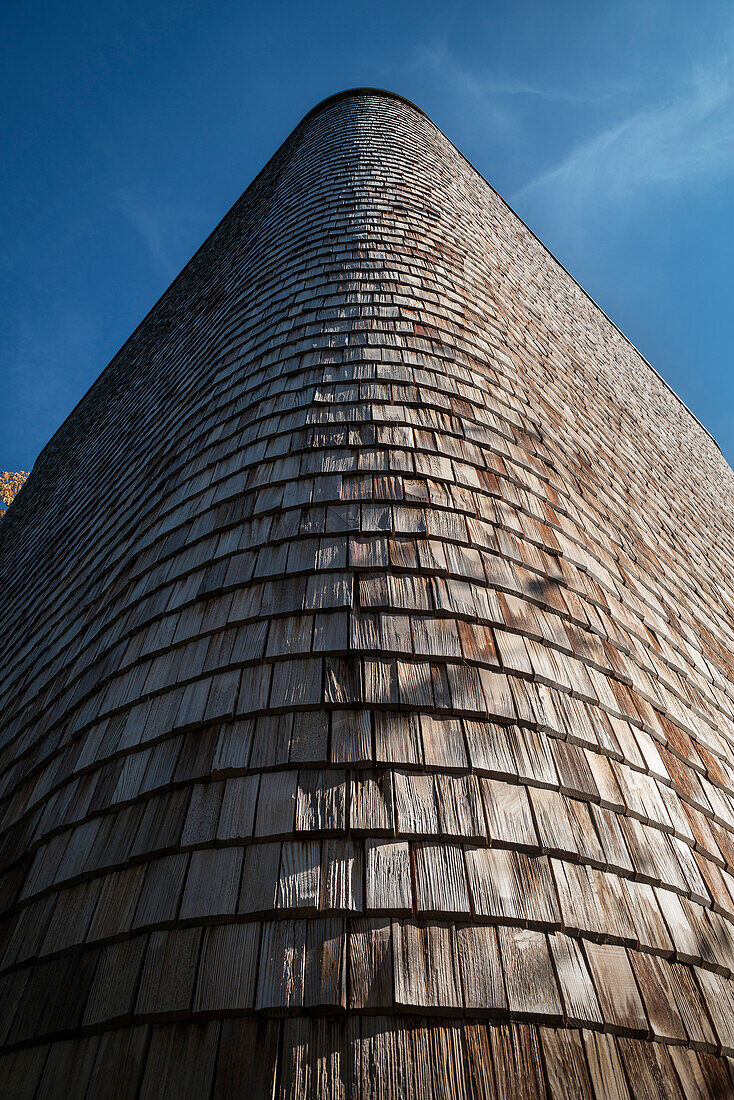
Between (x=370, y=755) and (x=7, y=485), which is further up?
(x=7, y=485)

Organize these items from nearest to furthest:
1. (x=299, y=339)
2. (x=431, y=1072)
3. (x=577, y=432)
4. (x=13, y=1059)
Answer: (x=431, y=1072) < (x=13, y=1059) < (x=299, y=339) < (x=577, y=432)

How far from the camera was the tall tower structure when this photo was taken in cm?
131

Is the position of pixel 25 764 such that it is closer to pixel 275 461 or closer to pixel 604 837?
pixel 275 461

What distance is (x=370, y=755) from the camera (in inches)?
66.8

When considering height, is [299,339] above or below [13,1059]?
above

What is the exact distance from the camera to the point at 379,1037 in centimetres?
125

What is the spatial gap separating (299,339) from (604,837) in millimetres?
2996

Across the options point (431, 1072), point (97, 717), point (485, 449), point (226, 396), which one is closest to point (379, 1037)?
point (431, 1072)

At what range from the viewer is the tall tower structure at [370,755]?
1.31 metres

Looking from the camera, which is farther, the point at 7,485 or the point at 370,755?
the point at 7,485

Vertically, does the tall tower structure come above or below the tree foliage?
below

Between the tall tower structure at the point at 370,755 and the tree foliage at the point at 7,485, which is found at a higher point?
the tree foliage at the point at 7,485

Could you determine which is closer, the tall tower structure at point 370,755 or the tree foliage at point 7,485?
the tall tower structure at point 370,755

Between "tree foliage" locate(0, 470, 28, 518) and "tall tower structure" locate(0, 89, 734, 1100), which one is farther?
"tree foliage" locate(0, 470, 28, 518)
